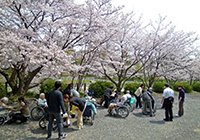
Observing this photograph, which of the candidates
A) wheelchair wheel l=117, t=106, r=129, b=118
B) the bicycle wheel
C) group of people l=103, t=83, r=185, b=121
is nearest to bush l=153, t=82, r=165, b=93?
group of people l=103, t=83, r=185, b=121

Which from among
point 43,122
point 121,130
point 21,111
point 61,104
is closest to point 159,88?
point 121,130

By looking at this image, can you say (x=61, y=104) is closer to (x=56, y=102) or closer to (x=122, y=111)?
(x=56, y=102)

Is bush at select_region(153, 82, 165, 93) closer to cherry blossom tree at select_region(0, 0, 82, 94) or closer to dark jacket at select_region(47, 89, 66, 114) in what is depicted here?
cherry blossom tree at select_region(0, 0, 82, 94)

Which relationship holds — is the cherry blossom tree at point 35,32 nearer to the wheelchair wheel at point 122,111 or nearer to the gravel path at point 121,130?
the gravel path at point 121,130

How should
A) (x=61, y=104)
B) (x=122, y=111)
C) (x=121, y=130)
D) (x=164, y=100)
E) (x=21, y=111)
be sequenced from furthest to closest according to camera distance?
(x=122, y=111)
(x=164, y=100)
(x=21, y=111)
(x=121, y=130)
(x=61, y=104)

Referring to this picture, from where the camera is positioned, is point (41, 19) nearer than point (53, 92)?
No

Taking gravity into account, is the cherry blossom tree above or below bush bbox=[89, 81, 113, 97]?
above

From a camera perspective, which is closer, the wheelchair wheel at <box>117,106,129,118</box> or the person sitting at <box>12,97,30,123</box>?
the person sitting at <box>12,97,30,123</box>

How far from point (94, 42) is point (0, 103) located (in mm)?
5074

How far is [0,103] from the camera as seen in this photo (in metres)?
4.39

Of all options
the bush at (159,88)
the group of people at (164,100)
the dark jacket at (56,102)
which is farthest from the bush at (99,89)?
the dark jacket at (56,102)

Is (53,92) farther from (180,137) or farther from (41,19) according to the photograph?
(41,19)

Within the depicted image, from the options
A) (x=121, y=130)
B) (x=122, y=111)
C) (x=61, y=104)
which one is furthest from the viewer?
(x=122, y=111)

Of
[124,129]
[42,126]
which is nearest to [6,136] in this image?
[42,126]
